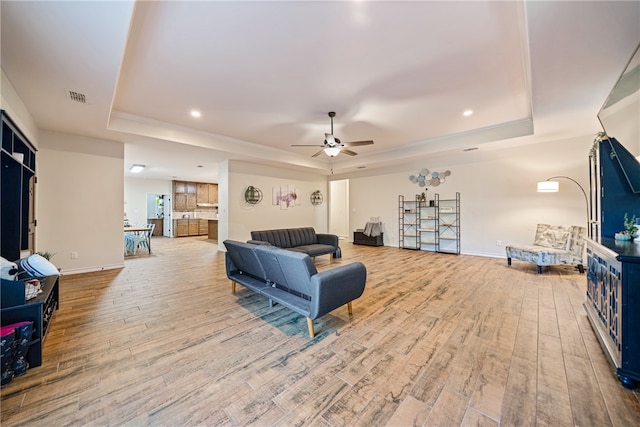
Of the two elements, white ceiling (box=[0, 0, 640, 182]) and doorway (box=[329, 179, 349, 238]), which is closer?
white ceiling (box=[0, 0, 640, 182])

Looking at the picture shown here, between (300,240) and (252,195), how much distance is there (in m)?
2.53

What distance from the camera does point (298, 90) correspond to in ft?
11.6

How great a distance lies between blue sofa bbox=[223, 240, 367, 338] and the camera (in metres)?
2.33

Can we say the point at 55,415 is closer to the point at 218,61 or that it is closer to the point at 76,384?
the point at 76,384

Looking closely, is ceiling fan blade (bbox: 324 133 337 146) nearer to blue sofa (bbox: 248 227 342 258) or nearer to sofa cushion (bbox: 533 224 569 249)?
blue sofa (bbox: 248 227 342 258)

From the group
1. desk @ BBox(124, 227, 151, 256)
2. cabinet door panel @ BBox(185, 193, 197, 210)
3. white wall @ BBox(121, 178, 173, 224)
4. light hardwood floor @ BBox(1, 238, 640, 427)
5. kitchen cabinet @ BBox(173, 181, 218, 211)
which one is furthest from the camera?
cabinet door panel @ BBox(185, 193, 197, 210)

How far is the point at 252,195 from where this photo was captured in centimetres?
725

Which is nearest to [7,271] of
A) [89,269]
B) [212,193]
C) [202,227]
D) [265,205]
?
[89,269]

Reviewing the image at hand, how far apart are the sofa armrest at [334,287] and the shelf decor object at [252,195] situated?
5231mm

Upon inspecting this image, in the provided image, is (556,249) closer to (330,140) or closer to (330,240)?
(330,240)

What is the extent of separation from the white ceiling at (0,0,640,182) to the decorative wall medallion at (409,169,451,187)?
185 centimetres

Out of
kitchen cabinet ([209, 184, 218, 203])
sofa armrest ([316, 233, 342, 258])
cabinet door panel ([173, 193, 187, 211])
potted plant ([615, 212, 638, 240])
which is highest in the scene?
kitchen cabinet ([209, 184, 218, 203])

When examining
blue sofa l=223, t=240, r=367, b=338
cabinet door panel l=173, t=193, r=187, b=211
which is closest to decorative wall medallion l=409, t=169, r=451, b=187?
blue sofa l=223, t=240, r=367, b=338

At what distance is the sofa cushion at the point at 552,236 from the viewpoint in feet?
15.8
